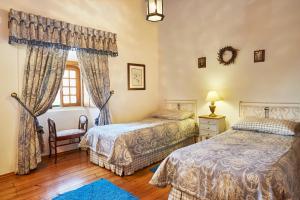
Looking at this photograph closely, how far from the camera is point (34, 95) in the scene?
3.10 metres

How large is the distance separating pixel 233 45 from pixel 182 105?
5.46ft

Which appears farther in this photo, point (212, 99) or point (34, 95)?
point (212, 99)

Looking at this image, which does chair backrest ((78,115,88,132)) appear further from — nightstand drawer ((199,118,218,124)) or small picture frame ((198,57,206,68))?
small picture frame ((198,57,206,68))

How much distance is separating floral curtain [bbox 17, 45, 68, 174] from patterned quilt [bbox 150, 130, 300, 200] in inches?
83.8

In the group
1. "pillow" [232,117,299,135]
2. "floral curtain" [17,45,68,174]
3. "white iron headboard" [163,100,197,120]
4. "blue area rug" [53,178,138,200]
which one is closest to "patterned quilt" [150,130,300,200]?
"pillow" [232,117,299,135]

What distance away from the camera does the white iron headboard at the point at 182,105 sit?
439 centimetres

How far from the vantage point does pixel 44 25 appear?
3129 mm

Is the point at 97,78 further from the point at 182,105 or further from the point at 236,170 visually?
the point at 236,170

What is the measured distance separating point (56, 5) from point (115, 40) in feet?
3.95

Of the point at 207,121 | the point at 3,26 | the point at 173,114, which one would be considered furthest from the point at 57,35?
the point at 207,121

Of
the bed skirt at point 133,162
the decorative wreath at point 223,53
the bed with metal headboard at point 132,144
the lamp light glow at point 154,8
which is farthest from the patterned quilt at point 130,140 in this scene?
the lamp light glow at point 154,8

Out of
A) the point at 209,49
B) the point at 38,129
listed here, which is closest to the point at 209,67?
the point at 209,49

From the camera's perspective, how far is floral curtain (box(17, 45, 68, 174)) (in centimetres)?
299

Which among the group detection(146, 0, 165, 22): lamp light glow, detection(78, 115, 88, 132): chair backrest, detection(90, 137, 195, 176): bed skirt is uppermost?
detection(146, 0, 165, 22): lamp light glow
